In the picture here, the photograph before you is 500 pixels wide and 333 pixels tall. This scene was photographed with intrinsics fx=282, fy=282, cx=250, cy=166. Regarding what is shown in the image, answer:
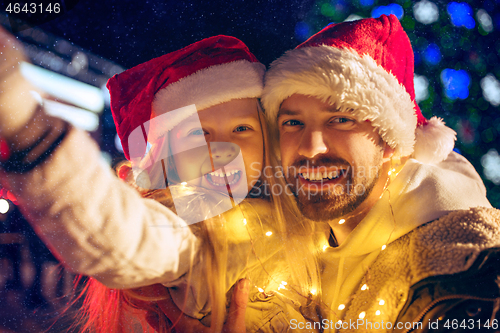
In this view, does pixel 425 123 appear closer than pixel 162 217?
No

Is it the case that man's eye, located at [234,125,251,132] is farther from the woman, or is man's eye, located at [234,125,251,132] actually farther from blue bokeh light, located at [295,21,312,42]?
blue bokeh light, located at [295,21,312,42]

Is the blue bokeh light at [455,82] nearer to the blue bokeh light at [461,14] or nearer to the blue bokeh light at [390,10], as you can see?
the blue bokeh light at [461,14]

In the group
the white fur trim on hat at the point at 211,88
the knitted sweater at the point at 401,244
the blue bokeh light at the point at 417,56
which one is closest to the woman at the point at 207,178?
the white fur trim on hat at the point at 211,88

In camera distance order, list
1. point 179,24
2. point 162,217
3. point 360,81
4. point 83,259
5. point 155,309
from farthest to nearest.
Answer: point 179,24 < point 155,309 < point 360,81 < point 162,217 < point 83,259

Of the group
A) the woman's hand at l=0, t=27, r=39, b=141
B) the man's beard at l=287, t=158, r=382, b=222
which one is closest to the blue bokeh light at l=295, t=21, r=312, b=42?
the man's beard at l=287, t=158, r=382, b=222

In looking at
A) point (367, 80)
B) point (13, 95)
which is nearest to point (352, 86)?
point (367, 80)

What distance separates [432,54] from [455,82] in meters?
0.15

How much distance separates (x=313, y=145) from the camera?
0.83 metres

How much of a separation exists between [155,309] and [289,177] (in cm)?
61

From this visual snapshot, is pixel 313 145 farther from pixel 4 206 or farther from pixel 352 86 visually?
pixel 4 206

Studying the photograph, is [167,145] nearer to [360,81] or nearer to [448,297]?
[360,81]

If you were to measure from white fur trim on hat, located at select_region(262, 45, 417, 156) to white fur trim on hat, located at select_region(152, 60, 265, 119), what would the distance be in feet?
0.29

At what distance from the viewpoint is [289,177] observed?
92cm

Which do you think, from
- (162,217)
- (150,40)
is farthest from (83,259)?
(150,40)
